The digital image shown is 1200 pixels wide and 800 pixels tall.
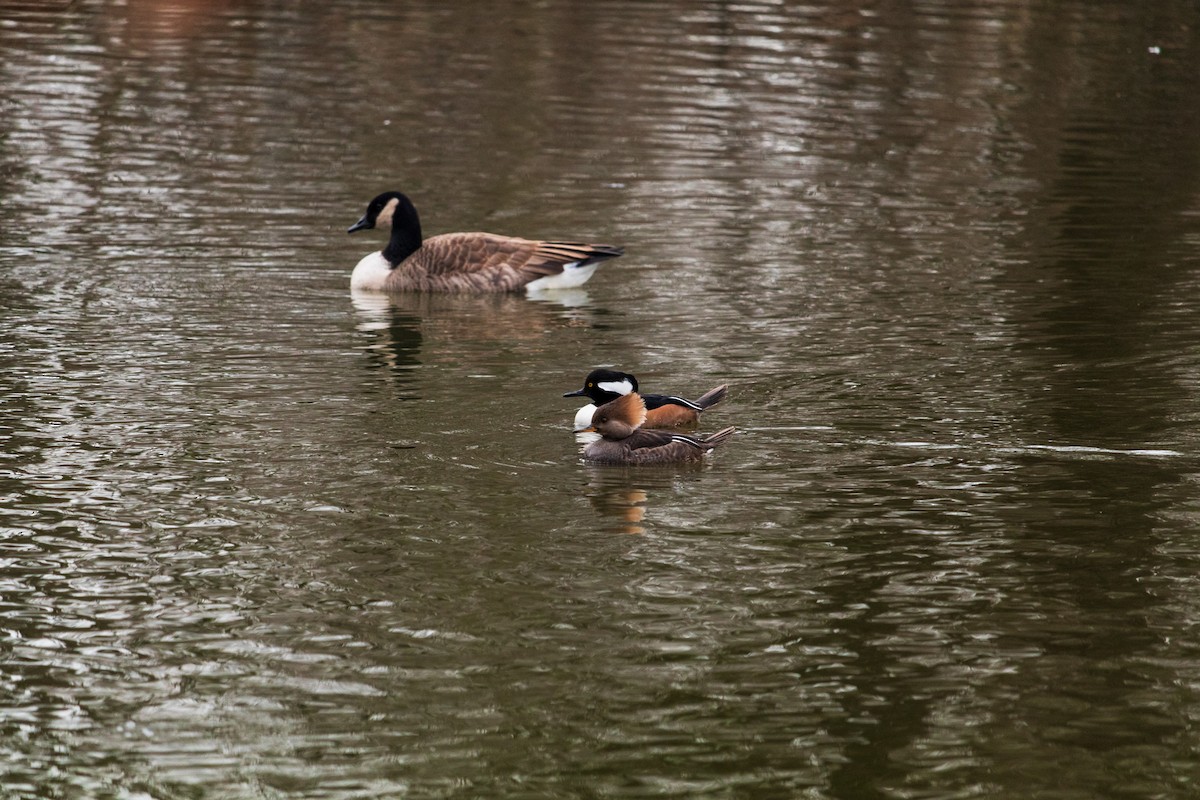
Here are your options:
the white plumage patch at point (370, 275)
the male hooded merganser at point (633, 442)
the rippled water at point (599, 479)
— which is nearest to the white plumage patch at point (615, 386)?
the male hooded merganser at point (633, 442)

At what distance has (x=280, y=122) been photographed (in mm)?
30641

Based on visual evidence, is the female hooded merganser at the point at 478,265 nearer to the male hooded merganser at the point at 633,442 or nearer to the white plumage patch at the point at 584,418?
the white plumage patch at the point at 584,418

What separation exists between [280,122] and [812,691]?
23.4m

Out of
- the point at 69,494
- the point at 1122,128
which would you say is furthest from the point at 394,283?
the point at 1122,128

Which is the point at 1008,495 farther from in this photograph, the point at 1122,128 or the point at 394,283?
the point at 1122,128

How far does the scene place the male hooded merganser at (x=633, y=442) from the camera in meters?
12.9

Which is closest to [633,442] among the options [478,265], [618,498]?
[618,498]

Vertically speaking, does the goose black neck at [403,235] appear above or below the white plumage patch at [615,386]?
below

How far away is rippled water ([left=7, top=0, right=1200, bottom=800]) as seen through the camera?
848 centimetres

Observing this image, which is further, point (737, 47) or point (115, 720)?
point (737, 47)

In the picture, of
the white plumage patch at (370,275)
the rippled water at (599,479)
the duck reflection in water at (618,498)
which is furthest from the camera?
the white plumage patch at (370,275)

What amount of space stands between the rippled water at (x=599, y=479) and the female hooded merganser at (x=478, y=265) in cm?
29

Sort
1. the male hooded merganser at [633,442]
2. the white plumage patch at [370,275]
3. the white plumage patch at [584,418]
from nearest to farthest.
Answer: the male hooded merganser at [633,442] → the white plumage patch at [584,418] → the white plumage patch at [370,275]

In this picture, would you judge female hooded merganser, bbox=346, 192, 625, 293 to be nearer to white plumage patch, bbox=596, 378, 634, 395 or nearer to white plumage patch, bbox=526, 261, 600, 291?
white plumage patch, bbox=526, 261, 600, 291
